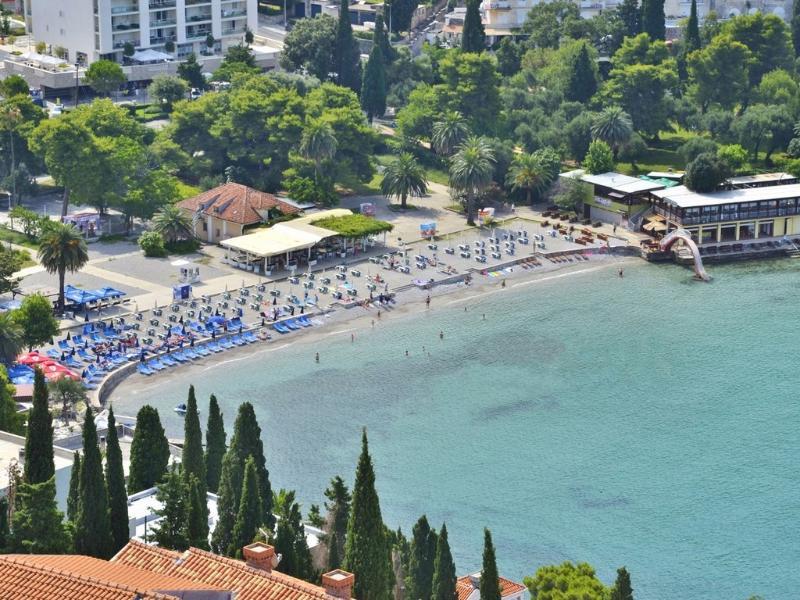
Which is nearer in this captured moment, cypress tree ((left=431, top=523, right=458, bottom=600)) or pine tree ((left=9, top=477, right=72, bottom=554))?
pine tree ((left=9, top=477, right=72, bottom=554))

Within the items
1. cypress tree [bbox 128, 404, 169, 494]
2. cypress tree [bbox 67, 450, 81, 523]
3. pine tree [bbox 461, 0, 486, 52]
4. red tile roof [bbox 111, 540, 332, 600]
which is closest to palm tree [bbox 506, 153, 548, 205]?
pine tree [bbox 461, 0, 486, 52]

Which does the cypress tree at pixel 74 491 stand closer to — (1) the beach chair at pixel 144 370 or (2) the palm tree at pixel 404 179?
(1) the beach chair at pixel 144 370

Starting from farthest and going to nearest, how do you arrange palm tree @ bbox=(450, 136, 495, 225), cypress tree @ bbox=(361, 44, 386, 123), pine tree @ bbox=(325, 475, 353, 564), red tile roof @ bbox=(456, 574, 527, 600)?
cypress tree @ bbox=(361, 44, 386, 123)
palm tree @ bbox=(450, 136, 495, 225)
pine tree @ bbox=(325, 475, 353, 564)
red tile roof @ bbox=(456, 574, 527, 600)

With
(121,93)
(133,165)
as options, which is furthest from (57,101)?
(133,165)

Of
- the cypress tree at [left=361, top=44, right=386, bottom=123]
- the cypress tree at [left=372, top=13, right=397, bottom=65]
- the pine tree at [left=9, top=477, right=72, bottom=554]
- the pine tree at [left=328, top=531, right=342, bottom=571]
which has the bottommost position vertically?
the pine tree at [left=328, top=531, right=342, bottom=571]

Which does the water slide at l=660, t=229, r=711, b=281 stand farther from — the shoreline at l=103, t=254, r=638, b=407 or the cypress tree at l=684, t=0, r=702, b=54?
the cypress tree at l=684, t=0, r=702, b=54

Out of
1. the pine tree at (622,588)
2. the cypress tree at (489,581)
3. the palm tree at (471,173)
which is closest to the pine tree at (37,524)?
the cypress tree at (489,581)

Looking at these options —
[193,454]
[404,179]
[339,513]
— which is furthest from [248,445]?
[404,179]
